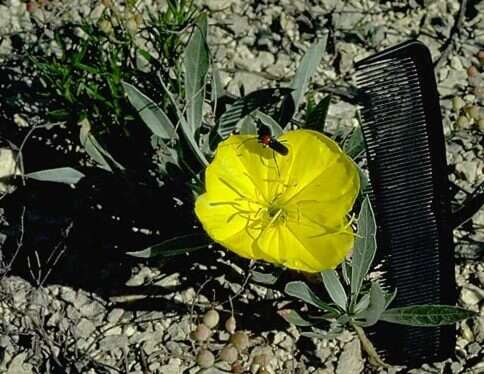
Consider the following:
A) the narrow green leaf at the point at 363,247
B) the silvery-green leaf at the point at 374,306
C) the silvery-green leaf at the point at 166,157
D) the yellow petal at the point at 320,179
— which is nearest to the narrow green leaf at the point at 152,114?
the silvery-green leaf at the point at 166,157

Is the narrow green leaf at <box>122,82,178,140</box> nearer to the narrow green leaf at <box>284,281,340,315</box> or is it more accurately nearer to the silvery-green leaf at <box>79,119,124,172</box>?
the silvery-green leaf at <box>79,119,124,172</box>

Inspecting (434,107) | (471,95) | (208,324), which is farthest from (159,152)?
(471,95)

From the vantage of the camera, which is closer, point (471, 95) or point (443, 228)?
point (443, 228)

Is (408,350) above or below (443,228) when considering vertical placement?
below

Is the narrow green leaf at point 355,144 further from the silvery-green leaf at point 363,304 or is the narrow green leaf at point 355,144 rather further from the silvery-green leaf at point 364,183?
the silvery-green leaf at point 363,304

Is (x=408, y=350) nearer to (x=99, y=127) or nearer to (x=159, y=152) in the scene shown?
(x=159, y=152)

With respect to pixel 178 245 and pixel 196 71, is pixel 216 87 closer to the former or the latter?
pixel 196 71

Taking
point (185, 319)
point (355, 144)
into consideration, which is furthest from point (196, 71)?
point (185, 319)
